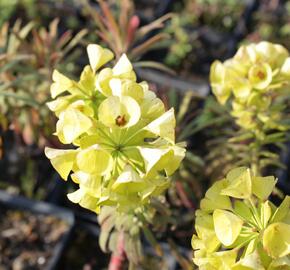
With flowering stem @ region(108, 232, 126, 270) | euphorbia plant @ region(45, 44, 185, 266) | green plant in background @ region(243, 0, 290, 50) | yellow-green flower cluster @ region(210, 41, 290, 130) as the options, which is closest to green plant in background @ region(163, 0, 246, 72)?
green plant in background @ region(243, 0, 290, 50)

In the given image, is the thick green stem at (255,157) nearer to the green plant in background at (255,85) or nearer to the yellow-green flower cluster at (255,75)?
the green plant in background at (255,85)

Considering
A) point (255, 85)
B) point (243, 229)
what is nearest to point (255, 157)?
point (255, 85)

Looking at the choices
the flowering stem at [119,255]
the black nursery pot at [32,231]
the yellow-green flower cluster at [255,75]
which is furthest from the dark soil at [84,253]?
the yellow-green flower cluster at [255,75]

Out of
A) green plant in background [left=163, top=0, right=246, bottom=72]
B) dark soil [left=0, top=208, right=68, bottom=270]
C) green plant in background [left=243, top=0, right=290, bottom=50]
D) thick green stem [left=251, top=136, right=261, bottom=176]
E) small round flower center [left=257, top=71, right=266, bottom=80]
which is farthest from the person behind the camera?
green plant in background [left=243, top=0, right=290, bottom=50]

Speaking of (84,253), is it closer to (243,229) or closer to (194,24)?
(243,229)

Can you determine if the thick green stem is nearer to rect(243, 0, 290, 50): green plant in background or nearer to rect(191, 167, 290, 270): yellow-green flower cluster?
rect(191, 167, 290, 270): yellow-green flower cluster

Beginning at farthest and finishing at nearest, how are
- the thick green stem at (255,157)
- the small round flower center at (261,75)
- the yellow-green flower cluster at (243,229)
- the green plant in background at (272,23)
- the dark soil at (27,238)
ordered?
the green plant in background at (272,23) < the dark soil at (27,238) < the thick green stem at (255,157) < the small round flower center at (261,75) < the yellow-green flower cluster at (243,229)
